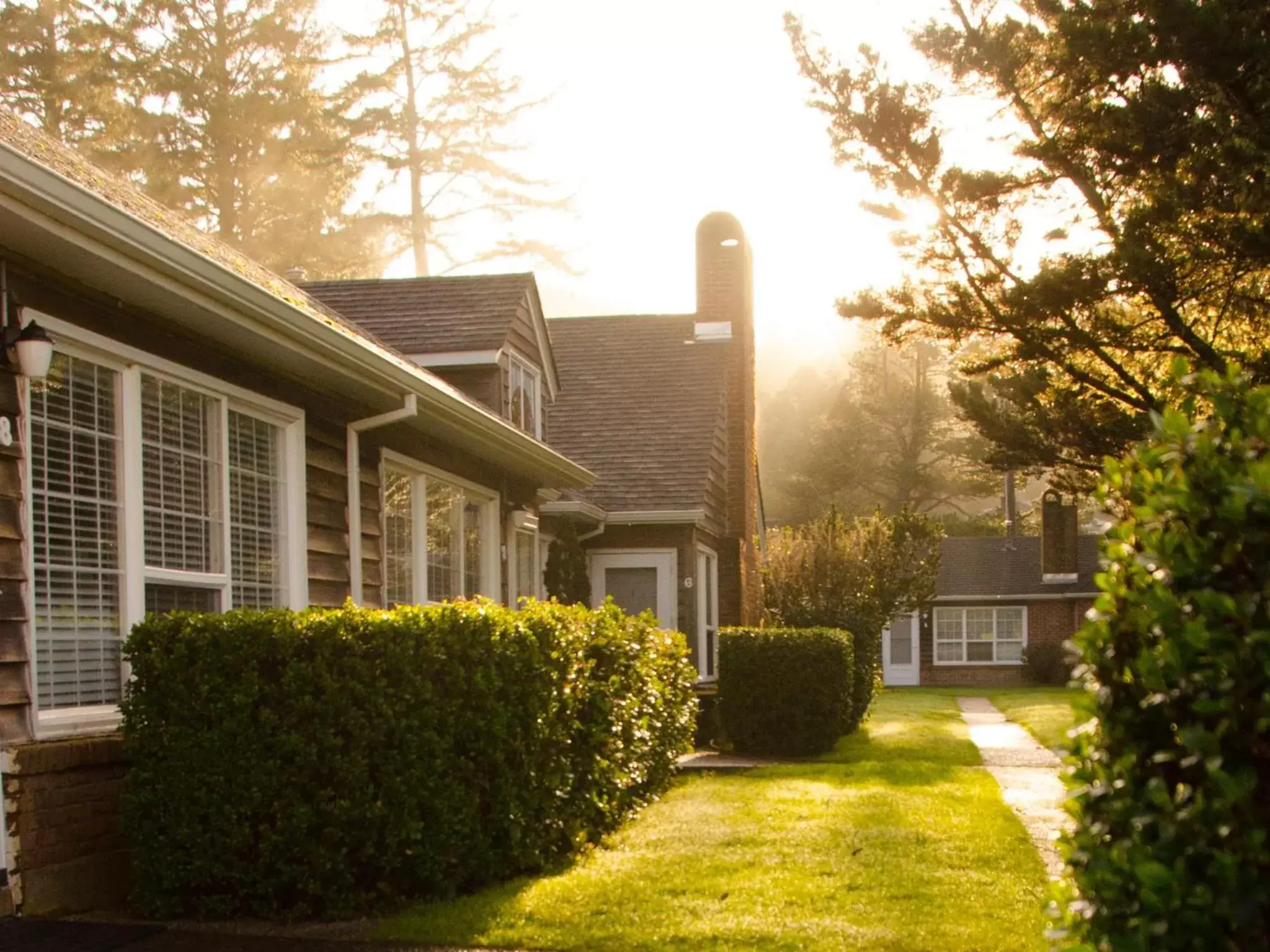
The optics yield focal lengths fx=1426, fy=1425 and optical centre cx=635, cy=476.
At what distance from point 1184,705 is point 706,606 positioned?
20.2 metres

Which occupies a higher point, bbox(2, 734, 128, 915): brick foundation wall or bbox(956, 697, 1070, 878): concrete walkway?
bbox(2, 734, 128, 915): brick foundation wall

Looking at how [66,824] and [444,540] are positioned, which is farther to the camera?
[444,540]

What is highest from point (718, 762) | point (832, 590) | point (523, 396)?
point (523, 396)

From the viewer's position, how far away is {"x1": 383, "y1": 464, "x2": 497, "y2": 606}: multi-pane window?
40.7ft

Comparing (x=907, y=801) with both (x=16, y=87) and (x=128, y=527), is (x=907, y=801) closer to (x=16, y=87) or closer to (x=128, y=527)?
(x=128, y=527)

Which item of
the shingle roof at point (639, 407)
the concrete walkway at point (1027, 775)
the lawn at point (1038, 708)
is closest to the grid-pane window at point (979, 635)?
the lawn at point (1038, 708)

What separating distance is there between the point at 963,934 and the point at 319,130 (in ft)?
103

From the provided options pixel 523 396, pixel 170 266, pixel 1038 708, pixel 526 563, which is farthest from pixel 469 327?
pixel 1038 708

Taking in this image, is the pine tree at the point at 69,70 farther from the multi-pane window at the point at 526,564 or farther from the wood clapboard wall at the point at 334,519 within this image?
the wood clapboard wall at the point at 334,519

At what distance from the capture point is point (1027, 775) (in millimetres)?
14781

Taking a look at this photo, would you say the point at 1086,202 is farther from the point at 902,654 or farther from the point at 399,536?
the point at 902,654

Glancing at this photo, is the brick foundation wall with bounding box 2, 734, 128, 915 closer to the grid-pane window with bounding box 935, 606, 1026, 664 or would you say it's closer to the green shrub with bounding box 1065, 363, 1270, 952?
the green shrub with bounding box 1065, 363, 1270, 952

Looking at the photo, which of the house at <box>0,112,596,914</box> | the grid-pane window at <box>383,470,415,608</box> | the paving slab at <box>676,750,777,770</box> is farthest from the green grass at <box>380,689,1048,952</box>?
the grid-pane window at <box>383,470,415,608</box>

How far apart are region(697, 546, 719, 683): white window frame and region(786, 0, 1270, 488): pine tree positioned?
20.1 ft
